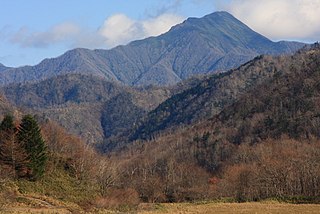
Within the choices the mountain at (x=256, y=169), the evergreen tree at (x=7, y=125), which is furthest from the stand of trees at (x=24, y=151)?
the mountain at (x=256, y=169)

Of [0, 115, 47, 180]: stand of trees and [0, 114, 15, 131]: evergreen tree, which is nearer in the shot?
[0, 115, 47, 180]: stand of trees

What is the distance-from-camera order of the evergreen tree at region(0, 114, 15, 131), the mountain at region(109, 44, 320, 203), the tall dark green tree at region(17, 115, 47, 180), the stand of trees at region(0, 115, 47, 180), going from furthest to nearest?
the mountain at region(109, 44, 320, 203) < the evergreen tree at region(0, 114, 15, 131) < the tall dark green tree at region(17, 115, 47, 180) < the stand of trees at region(0, 115, 47, 180)

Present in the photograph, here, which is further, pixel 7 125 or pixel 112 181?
pixel 112 181

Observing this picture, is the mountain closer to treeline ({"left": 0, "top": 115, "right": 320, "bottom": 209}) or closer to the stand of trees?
treeline ({"left": 0, "top": 115, "right": 320, "bottom": 209})

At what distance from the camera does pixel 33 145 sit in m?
66.8

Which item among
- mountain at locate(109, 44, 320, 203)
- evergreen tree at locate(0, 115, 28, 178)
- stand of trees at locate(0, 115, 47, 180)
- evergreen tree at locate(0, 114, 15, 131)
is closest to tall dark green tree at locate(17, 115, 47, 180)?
stand of trees at locate(0, 115, 47, 180)

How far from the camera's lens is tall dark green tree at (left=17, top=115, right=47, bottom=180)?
6625 cm

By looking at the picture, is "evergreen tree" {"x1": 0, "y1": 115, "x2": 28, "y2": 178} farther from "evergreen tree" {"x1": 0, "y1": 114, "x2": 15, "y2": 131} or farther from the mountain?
the mountain

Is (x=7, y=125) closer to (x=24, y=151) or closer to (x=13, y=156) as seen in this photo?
(x=24, y=151)

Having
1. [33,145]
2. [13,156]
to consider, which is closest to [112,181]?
[33,145]

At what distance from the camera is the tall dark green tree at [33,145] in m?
66.2

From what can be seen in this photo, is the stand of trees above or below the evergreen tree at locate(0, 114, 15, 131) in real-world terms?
below

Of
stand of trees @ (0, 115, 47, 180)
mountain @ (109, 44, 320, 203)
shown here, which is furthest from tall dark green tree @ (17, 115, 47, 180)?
mountain @ (109, 44, 320, 203)

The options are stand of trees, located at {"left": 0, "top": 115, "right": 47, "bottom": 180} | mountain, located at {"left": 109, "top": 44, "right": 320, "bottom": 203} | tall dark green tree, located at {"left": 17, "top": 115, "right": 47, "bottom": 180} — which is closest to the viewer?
stand of trees, located at {"left": 0, "top": 115, "right": 47, "bottom": 180}
